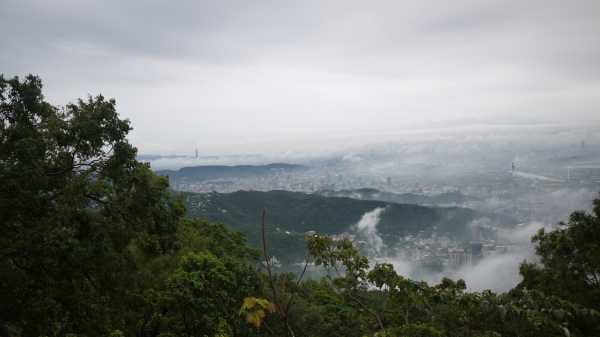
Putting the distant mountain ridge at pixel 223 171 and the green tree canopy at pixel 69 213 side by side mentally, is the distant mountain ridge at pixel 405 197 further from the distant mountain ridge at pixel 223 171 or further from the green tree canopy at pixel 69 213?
the green tree canopy at pixel 69 213

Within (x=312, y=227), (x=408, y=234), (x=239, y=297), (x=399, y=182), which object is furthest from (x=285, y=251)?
(x=399, y=182)

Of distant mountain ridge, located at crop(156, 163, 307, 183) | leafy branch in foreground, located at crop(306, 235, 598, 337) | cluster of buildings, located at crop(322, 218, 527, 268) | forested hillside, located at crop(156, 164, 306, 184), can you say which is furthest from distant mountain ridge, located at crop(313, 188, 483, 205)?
leafy branch in foreground, located at crop(306, 235, 598, 337)

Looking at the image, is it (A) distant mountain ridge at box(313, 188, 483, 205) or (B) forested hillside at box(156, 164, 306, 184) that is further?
(B) forested hillside at box(156, 164, 306, 184)

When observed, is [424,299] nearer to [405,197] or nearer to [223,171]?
[405,197]

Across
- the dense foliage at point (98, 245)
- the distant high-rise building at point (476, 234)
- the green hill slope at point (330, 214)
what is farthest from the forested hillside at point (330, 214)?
the dense foliage at point (98, 245)

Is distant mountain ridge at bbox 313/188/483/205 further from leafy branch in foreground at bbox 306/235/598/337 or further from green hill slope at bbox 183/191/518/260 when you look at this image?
leafy branch in foreground at bbox 306/235/598/337

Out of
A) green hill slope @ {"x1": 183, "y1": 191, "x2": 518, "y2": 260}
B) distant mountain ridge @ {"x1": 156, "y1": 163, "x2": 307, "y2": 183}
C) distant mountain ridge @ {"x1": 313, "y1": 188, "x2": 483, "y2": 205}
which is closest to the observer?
green hill slope @ {"x1": 183, "y1": 191, "x2": 518, "y2": 260}
